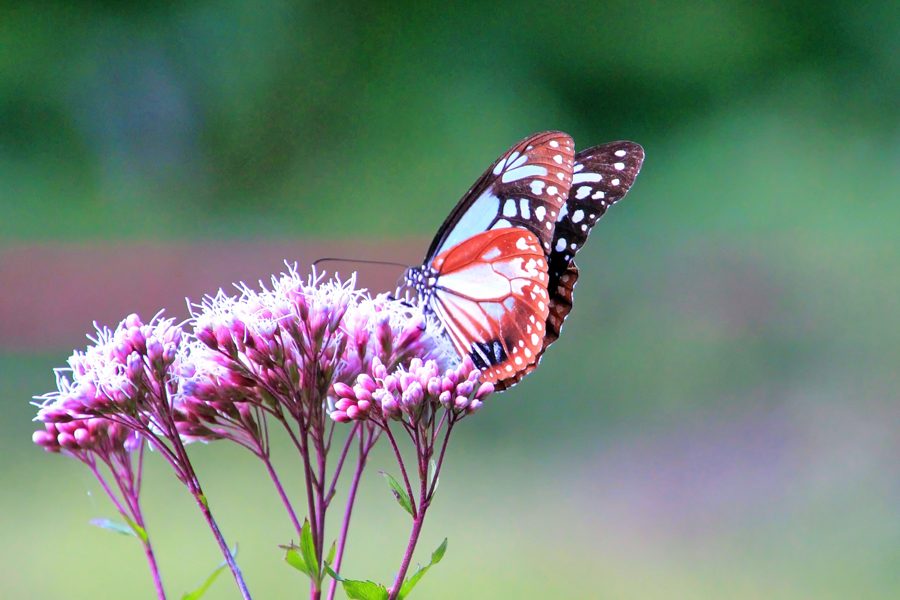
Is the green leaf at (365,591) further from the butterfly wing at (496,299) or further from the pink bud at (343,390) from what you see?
the butterfly wing at (496,299)

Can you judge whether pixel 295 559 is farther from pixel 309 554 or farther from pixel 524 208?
pixel 524 208

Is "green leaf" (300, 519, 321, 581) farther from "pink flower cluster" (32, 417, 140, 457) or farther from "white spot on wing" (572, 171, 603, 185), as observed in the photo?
"white spot on wing" (572, 171, 603, 185)

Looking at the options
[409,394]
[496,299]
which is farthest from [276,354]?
[496,299]

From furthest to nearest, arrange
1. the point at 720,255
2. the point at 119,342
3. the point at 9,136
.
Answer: the point at 9,136 < the point at 720,255 < the point at 119,342

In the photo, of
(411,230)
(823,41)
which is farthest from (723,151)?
(411,230)

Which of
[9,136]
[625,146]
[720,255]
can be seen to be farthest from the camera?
[9,136]

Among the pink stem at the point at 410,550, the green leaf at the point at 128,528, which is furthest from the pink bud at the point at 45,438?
the pink stem at the point at 410,550

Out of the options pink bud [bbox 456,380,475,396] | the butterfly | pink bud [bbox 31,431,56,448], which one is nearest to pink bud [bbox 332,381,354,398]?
pink bud [bbox 456,380,475,396]

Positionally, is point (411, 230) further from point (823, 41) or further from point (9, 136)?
point (823, 41)
